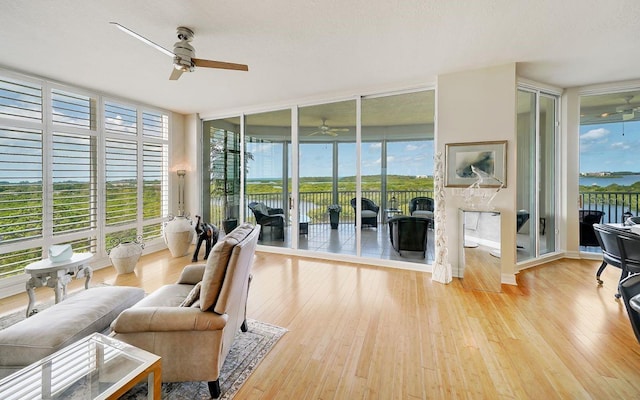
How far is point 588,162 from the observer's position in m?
4.43

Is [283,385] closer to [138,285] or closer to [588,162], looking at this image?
[138,285]

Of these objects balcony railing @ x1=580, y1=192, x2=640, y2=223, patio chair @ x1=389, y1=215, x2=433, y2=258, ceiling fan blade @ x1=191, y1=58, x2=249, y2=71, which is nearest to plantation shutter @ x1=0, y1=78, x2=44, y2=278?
ceiling fan blade @ x1=191, y1=58, x2=249, y2=71

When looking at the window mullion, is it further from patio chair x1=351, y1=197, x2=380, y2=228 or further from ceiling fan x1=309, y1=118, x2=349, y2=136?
patio chair x1=351, y1=197, x2=380, y2=228

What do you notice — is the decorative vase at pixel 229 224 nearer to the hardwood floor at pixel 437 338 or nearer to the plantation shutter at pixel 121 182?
the plantation shutter at pixel 121 182

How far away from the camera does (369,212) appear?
4.50 m

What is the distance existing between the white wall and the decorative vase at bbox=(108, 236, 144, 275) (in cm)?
477

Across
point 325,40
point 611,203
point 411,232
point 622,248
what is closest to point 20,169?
point 325,40

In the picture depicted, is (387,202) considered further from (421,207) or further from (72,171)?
(72,171)

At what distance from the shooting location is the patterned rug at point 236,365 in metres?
1.67

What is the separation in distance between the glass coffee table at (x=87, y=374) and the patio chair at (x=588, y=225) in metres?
6.37

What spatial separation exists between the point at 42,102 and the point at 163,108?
1.90m

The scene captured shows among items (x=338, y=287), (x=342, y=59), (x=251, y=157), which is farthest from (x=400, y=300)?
(x=251, y=157)

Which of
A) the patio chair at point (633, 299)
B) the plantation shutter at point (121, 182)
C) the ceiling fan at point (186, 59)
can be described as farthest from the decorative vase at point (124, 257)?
the patio chair at point (633, 299)

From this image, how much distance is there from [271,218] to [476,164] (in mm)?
3643
